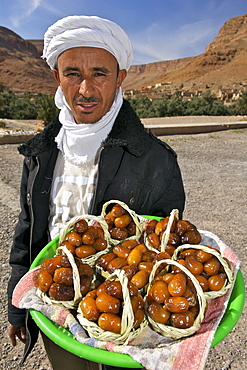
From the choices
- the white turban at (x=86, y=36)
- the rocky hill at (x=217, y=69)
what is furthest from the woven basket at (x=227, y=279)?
the rocky hill at (x=217, y=69)

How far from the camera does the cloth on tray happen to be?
92 cm

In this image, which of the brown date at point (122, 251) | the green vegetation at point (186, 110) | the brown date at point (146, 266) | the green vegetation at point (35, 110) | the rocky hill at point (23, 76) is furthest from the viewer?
the rocky hill at point (23, 76)

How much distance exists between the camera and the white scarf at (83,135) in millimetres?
1629

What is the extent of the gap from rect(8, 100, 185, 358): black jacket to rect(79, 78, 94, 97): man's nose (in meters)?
0.25

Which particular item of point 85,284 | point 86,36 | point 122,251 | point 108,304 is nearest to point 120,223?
point 122,251

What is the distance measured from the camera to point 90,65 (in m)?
1.46

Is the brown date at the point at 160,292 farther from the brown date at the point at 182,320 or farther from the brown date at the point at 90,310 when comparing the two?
the brown date at the point at 90,310

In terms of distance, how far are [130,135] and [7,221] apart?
11.2 feet

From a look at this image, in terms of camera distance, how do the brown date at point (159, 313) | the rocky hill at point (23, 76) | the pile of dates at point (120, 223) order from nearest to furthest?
the brown date at point (159, 313)
the pile of dates at point (120, 223)
the rocky hill at point (23, 76)

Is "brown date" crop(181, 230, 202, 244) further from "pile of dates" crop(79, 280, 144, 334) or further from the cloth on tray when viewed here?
"pile of dates" crop(79, 280, 144, 334)

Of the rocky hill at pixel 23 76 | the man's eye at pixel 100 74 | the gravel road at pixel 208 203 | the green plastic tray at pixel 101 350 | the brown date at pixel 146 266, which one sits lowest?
the gravel road at pixel 208 203

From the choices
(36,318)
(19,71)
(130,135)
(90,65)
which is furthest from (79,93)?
(19,71)

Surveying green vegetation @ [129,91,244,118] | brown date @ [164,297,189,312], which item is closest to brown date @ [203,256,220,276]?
brown date @ [164,297,189,312]

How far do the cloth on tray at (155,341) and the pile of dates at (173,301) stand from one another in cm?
6
